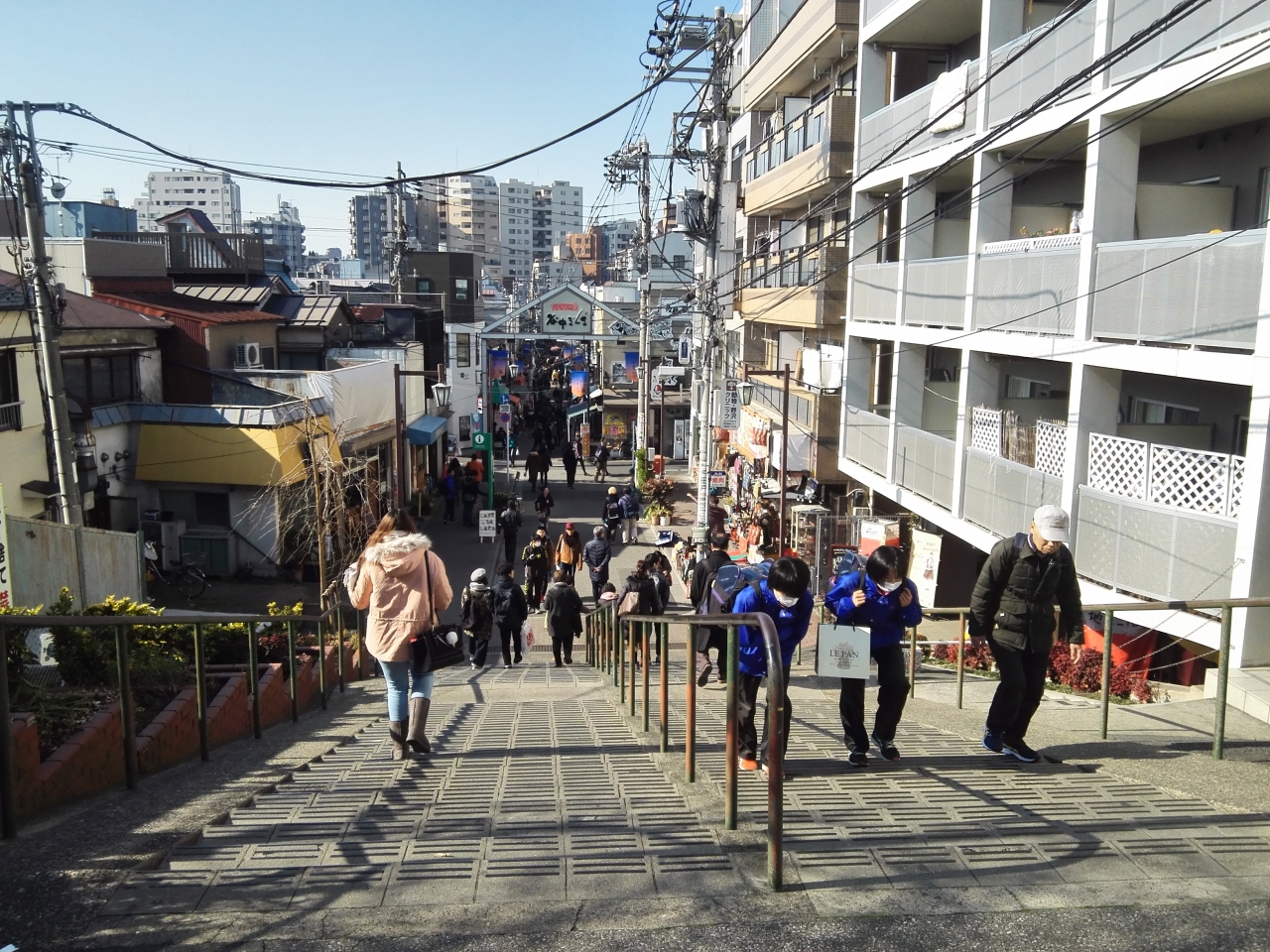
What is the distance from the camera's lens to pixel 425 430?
30.2 meters

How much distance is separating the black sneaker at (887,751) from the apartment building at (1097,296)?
4.56 metres

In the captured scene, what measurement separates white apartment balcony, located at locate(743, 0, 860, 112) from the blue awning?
13.0 m

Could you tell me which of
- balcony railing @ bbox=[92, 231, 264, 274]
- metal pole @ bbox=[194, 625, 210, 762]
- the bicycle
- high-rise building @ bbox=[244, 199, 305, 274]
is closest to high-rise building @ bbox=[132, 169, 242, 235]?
high-rise building @ bbox=[244, 199, 305, 274]

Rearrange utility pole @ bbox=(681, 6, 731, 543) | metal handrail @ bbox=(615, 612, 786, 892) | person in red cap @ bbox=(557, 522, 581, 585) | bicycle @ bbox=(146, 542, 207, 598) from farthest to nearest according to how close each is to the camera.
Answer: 1. utility pole @ bbox=(681, 6, 731, 543)
2. bicycle @ bbox=(146, 542, 207, 598)
3. person in red cap @ bbox=(557, 522, 581, 585)
4. metal handrail @ bbox=(615, 612, 786, 892)

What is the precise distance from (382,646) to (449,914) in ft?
9.10

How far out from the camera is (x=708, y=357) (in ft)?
92.0

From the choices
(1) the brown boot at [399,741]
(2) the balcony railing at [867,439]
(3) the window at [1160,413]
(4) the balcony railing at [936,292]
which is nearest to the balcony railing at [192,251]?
(2) the balcony railing at [867,439]

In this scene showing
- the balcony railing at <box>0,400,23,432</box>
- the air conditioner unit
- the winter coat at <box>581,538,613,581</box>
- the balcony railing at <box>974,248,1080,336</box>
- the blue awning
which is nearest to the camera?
the balcony railing at <box>974,248,1080,336</box>

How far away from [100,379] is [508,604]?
11.9 meters

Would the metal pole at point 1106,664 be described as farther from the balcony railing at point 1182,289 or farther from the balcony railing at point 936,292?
the balcony railing at point 936,292

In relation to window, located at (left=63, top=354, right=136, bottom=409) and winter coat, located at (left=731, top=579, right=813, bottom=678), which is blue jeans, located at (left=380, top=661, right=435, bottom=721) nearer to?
winter coat, located at (left=731, top=579, right=813, bottom=678)

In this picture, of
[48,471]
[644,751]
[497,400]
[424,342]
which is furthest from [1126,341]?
[497,400]

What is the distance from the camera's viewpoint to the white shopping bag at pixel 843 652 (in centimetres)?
555

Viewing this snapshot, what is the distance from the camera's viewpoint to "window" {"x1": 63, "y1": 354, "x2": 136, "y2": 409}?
19.4 meters
